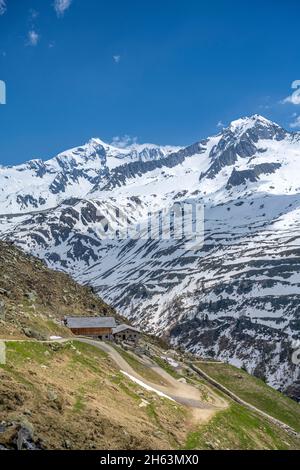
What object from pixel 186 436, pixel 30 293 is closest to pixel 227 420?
pixel 186 436

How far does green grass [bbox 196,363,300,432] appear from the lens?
9219 centimetres

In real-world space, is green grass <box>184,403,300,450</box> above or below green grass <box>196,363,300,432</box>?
above

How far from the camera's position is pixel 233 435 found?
50.3m

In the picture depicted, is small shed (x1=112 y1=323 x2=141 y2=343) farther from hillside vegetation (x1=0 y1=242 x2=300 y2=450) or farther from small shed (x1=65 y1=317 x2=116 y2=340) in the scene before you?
hillside vegetation (x1=0 y1=242 x2=300 y2=450)

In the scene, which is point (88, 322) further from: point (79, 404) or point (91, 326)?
point (79, 404)

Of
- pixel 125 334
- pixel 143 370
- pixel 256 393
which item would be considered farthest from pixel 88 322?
pixel 256 393

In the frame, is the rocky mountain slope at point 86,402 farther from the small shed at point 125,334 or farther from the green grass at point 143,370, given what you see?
the small shed at point 125,334

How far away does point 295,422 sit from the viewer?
90812 millimetres

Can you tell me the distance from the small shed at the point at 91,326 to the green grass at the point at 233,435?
101 ft

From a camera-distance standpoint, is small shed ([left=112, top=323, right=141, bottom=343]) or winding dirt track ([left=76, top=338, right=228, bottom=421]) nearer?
winding dirt track ([left=76, top=338, right=228, bottom=421])

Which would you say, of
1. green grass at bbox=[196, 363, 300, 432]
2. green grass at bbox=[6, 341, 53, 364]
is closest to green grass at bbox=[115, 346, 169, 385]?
green grass at bbox=[6, 341, 53, 364]

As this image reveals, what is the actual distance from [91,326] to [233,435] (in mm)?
Result: 39590

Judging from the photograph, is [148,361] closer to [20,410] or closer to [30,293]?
[30,293]
